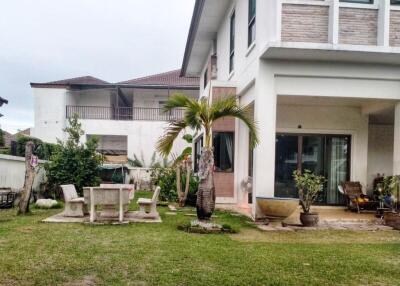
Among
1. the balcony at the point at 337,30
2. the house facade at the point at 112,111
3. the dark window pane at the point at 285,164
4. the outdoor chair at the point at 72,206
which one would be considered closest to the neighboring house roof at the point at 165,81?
the house facade at the point at 112,111

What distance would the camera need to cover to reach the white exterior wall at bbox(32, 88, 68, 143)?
Result: 30.1 m

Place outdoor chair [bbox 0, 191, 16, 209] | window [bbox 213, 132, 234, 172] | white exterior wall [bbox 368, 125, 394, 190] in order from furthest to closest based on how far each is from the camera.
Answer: window [bbox 213, 132, 234, 172], white exterior wall [bbox 368, 125, 394, 190], outdoor chair [bbox 0, 191, 16, 209]

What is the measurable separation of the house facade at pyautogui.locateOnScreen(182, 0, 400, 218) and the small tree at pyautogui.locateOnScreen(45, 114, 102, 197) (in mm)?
5230

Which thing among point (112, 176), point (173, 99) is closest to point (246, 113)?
point (173, 99)

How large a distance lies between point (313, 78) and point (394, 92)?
85.4 inches

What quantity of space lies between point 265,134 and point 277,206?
179 cm

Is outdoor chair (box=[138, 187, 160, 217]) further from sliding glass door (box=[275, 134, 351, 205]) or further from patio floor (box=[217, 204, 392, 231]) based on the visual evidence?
sliding glass door (box=[275, 134, 351, 205])

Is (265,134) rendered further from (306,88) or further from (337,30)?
(337,30)

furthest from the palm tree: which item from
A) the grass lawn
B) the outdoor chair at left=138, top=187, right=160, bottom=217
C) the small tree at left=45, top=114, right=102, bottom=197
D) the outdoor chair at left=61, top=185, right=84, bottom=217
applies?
the small tree at left=45, top=114, right=102, bottom=197

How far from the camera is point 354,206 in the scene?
1337cm

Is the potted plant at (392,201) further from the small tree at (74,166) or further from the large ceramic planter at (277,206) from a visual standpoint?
the small tree at (74,166)

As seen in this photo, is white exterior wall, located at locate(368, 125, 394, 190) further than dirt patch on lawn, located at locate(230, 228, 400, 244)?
Yes

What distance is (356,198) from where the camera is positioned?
43.3ft

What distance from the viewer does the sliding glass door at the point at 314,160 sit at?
46.9 feet
